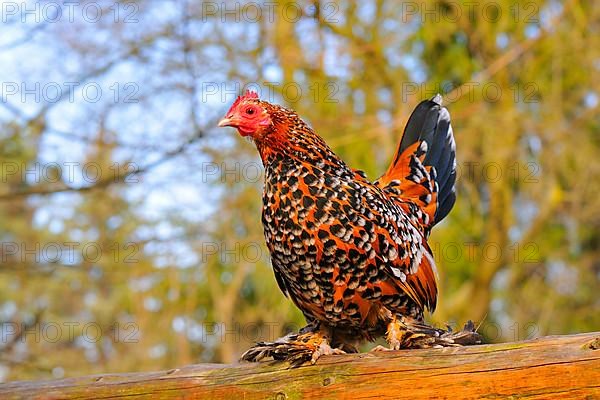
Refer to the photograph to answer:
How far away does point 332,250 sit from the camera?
2.60 meters

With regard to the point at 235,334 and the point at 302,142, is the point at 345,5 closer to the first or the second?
the point at 235,334

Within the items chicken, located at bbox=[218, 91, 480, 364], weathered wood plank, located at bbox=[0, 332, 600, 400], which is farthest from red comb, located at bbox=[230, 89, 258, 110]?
weathered wood plank, located at bbox=[0, 332, 600, 400]

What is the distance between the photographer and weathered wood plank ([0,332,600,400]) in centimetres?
196

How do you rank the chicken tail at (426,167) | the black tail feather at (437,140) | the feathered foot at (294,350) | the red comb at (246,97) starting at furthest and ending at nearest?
the black tail feather at (437,140) < the chicken tail at (426,167) < the red comb at (246,97) < the feathered foot at (294,350)

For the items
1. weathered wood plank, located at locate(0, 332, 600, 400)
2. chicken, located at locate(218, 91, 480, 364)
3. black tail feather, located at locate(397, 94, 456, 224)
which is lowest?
weathered wood plank, located at locate(0, 332, 600, 400)

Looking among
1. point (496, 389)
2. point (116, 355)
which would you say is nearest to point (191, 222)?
point (116, 355)

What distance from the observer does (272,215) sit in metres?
2.69

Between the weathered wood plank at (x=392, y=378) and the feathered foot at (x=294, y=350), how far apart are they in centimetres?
4

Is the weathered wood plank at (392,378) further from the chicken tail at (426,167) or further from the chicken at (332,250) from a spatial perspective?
the chicken tail at (426,167)

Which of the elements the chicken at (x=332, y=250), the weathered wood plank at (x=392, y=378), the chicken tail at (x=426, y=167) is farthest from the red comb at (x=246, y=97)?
the weathered wood plank at (x=392, y=378)

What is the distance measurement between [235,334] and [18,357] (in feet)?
11.0

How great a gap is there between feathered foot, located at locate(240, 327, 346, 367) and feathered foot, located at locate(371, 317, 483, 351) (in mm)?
189

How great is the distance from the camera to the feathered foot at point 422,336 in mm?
2473

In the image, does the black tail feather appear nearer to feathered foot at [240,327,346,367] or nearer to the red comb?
the red comb
